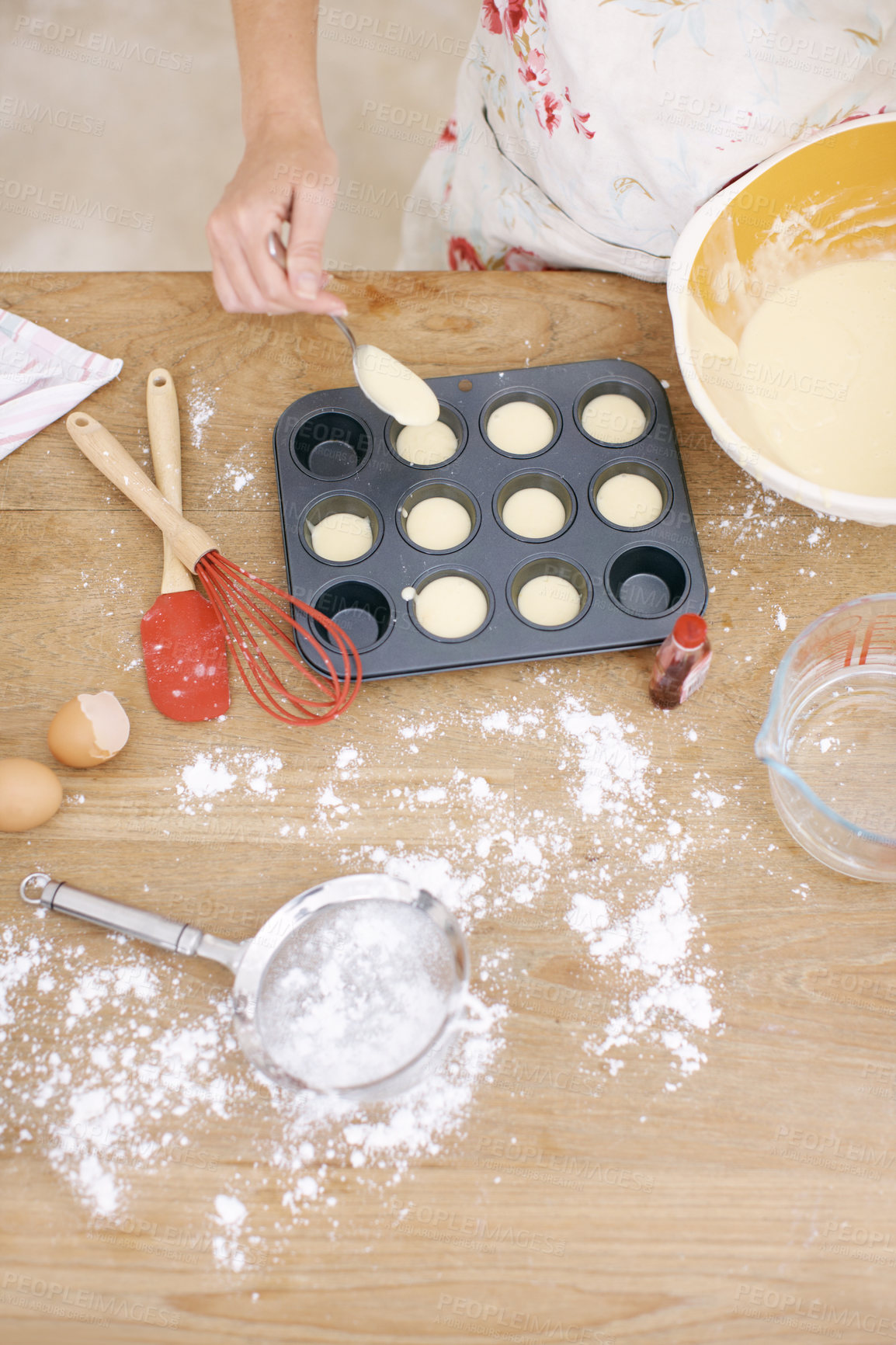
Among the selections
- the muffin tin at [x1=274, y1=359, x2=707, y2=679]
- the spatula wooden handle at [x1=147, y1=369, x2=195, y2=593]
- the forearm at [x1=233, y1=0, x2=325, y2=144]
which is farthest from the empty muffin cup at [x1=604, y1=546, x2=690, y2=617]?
the forearm at [x1=233, y1=0, x2=325, y2=144]

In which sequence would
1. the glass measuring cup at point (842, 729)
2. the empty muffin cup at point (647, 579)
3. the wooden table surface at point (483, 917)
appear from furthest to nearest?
the empty muffin cup at point (647, 579), the glass measuring cup at point (842, 729), the wooden table surface at point (483, 917)

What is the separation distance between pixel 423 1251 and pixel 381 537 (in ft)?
2.14

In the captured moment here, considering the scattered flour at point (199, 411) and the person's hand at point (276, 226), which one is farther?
the scattered flour at point (199, 411)

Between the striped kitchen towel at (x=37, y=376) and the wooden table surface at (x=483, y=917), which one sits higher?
the striped kitchen towel at (x=37, y=376)

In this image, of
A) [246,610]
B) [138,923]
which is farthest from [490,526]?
[138,923]

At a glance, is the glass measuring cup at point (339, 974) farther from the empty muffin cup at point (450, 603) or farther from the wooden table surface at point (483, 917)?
the empty muffin cup at point (450, 603)

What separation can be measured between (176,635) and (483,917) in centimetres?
42

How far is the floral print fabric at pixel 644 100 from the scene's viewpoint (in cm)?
84

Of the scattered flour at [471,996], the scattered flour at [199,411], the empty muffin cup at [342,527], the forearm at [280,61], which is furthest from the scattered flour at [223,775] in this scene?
the forearm at [280,61]

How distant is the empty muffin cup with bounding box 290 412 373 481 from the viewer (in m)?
0.99

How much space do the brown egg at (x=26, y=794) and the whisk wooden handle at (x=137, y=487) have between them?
247 millimetres

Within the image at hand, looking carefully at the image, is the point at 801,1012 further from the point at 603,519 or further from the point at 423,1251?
the point at 603,519

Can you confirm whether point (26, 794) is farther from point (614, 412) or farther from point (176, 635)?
point (614, 412)

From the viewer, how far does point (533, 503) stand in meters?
0.99
